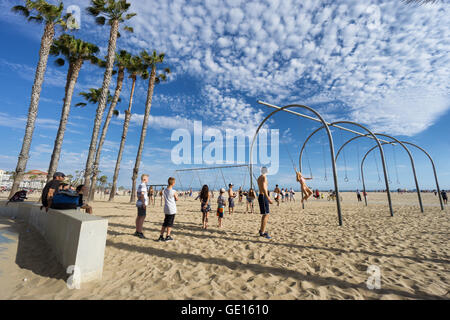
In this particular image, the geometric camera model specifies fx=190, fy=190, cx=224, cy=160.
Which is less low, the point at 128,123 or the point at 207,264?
the point at 128,123

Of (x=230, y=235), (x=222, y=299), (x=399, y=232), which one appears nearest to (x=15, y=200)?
(x=230, y=235)

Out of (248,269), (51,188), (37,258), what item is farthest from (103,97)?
(248,269)

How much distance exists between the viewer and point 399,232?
653 centimetres

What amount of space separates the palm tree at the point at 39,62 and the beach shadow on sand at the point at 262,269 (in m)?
11.5

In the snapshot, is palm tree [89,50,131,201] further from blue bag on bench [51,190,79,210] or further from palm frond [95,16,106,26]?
blue bag on bench [51,190,79,210]

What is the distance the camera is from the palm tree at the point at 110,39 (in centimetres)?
1284

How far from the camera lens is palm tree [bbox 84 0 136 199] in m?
12.8

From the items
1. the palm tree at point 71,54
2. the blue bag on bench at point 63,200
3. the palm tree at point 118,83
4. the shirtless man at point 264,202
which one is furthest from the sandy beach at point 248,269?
the palm tree at point 118,83

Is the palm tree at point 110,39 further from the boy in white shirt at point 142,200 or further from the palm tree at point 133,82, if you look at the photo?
the boy in white shirt at point 142,200

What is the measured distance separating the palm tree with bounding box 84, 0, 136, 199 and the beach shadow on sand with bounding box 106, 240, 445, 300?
10.3 metres

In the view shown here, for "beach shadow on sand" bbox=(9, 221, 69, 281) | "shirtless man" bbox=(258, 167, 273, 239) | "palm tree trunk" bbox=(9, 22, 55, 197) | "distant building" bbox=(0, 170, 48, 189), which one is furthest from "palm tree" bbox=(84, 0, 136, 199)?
"distant building" bbox=(0, 170, 48, 189)

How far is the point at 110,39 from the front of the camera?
1337 cm
